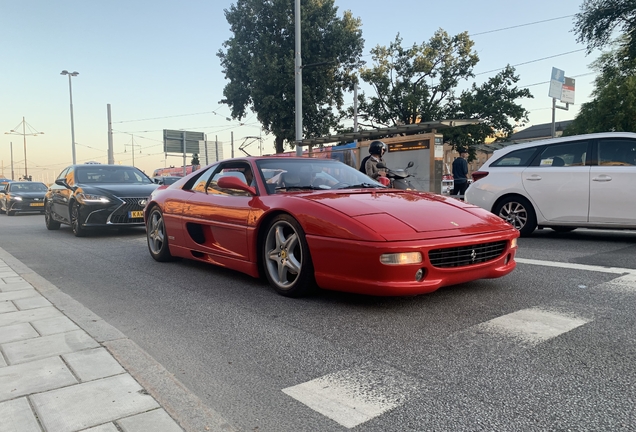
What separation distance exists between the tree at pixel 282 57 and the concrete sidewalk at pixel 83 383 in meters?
28.1

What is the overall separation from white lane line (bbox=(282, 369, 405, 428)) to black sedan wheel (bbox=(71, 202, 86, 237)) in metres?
7.83

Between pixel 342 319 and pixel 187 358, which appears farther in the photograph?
pixel 342 319

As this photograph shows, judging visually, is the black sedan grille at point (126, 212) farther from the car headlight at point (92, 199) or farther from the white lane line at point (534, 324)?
the white lane line at point (534, 324)

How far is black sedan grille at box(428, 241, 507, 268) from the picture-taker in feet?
11.5

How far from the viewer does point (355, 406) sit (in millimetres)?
2203

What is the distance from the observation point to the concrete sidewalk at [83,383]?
205 cm

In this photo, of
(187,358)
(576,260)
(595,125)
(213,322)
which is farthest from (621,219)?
(595,125)

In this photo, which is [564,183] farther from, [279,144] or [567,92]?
[279,144]

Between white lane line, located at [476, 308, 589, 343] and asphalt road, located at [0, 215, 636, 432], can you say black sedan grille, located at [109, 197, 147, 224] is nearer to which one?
asphalt road, located at [0, 215, 636, 432]

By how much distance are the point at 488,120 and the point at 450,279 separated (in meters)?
35.3

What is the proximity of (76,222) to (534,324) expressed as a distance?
27.5 feet

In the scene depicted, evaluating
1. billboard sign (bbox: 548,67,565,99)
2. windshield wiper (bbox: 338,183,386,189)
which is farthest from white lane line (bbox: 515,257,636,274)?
billboard sign (bbox: 548,67,565,99)

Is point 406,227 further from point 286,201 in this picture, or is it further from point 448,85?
point 448,85

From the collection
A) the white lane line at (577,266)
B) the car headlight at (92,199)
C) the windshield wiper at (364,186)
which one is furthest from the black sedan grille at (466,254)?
the car headlight at (92,199)
